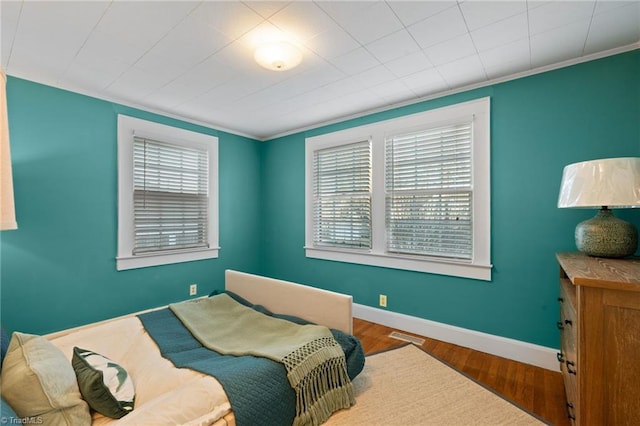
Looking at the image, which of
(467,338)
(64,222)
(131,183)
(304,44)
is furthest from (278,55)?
(467,338)

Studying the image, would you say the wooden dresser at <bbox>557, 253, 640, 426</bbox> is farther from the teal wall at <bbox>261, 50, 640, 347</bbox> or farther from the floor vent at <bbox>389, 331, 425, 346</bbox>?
the floor vent at <bbox>389, 331, 425, 346</bbox>

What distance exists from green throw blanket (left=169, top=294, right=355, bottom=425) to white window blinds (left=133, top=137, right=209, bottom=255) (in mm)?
1335

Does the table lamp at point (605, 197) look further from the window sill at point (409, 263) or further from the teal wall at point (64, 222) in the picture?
the teal wall at point (64, 222)

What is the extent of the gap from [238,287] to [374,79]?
7.33 feet

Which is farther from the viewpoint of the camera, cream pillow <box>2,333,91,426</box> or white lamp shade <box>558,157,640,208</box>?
white lamp shade <box>558,157,640,208</box>

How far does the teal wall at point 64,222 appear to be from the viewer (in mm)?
2338

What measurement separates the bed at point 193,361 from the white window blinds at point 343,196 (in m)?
1.44

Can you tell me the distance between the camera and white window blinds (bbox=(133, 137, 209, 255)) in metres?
3.08

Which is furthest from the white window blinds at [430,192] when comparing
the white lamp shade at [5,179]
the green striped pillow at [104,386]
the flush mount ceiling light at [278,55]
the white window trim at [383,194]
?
the white lamp shade at [5,179]

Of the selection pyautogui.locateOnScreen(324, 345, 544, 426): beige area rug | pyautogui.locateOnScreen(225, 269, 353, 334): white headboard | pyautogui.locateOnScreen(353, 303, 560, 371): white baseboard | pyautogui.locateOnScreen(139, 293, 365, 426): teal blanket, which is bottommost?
pyautogui.locateOnScreen(324, 345, 544, 426): beige area rug

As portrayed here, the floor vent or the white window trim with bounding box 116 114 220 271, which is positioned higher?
the white window trim with bounding box 116 114 220 271

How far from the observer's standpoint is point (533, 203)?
2320 mm

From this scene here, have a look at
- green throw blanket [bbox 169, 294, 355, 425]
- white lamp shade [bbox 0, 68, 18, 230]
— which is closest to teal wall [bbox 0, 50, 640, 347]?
green throw blanket [bbox 169, 294, 355, 425]

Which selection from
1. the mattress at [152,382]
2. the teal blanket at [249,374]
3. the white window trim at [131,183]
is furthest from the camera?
the white window trim at [131,183]
